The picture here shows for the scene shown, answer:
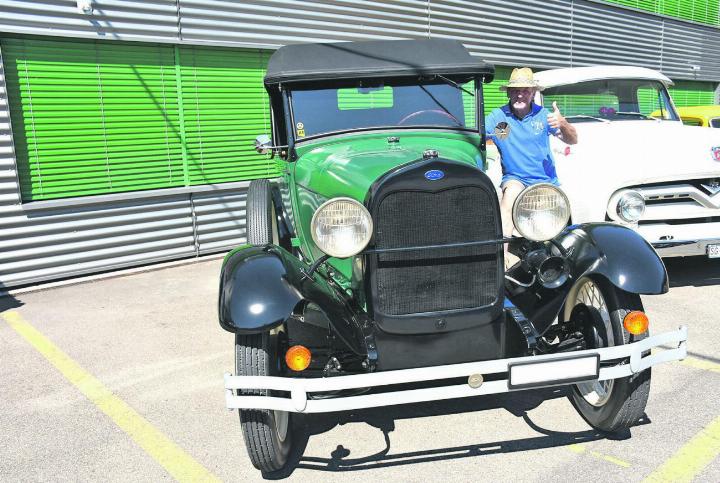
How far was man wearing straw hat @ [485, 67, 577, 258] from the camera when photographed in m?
4.10

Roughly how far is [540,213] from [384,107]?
56.6 inches

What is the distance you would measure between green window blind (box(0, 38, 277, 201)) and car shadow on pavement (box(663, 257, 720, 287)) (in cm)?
497

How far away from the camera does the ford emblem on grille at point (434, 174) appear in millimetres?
2549

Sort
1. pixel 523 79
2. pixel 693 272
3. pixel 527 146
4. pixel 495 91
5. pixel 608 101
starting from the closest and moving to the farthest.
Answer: pixel 523 79, pixel 527 146, pixel 693 272, pixel 608 101, pixel 495 91

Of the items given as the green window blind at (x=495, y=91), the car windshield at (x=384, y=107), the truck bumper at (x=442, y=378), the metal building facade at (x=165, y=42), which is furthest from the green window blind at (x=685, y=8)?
the truck bumper at (x=442, y=378)

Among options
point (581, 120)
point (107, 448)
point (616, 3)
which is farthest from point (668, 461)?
point (616, 3)

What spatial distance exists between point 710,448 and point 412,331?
1567mm

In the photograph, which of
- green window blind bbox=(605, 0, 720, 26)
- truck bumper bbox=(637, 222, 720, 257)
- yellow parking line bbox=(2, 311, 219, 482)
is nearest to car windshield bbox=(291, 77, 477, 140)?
yellow parking line bbox=(2, 311, 219, 482)

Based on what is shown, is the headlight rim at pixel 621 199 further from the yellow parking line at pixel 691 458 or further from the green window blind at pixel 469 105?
the yellow parking line at pixel 691 458

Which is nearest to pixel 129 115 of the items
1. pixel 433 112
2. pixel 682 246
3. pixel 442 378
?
pixel 433 112

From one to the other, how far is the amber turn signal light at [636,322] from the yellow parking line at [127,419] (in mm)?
2048

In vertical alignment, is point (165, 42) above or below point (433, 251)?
above

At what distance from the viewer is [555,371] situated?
2490 mm

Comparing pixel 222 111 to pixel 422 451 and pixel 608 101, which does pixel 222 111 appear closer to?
pixel 608 101
